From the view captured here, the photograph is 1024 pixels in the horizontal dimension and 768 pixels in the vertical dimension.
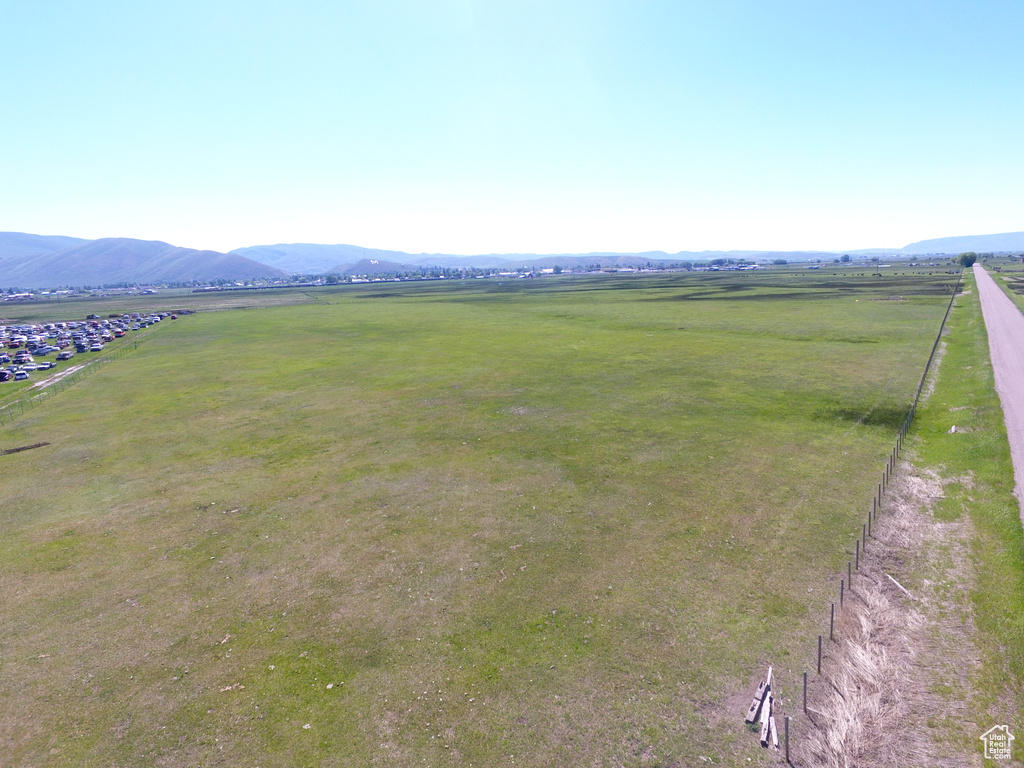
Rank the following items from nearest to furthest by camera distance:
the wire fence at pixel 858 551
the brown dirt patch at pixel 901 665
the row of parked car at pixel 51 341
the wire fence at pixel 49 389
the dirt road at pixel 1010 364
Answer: the brown dirt patch at pixel 901 665 < the wire fence at pixel 858 551 < the dirt road at pixel 1010 364 < the wire fence at pixel 49 389 < the row of parked car at pixel 51 341

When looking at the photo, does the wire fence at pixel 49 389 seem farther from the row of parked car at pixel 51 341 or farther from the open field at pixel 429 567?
the row of parked car at pixel 51 341

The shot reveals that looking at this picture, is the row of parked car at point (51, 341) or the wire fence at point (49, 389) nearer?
the wire fence at point (49, 389)

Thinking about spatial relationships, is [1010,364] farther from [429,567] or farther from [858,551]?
[429,567]

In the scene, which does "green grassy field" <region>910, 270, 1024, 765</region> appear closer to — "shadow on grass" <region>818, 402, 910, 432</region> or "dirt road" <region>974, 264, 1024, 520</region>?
"dirt road" <region>974, 264, 1024, 520</region>

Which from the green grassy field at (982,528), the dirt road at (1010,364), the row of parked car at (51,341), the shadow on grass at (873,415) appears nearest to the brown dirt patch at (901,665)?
the green grassy field at (982,528)

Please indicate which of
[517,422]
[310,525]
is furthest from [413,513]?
[517,422]

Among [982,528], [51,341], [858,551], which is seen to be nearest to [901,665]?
[858,551]

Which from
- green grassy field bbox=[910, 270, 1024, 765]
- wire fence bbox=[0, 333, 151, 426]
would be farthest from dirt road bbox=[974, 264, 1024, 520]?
wire fence bbox=[0, 333, 151, 426]
